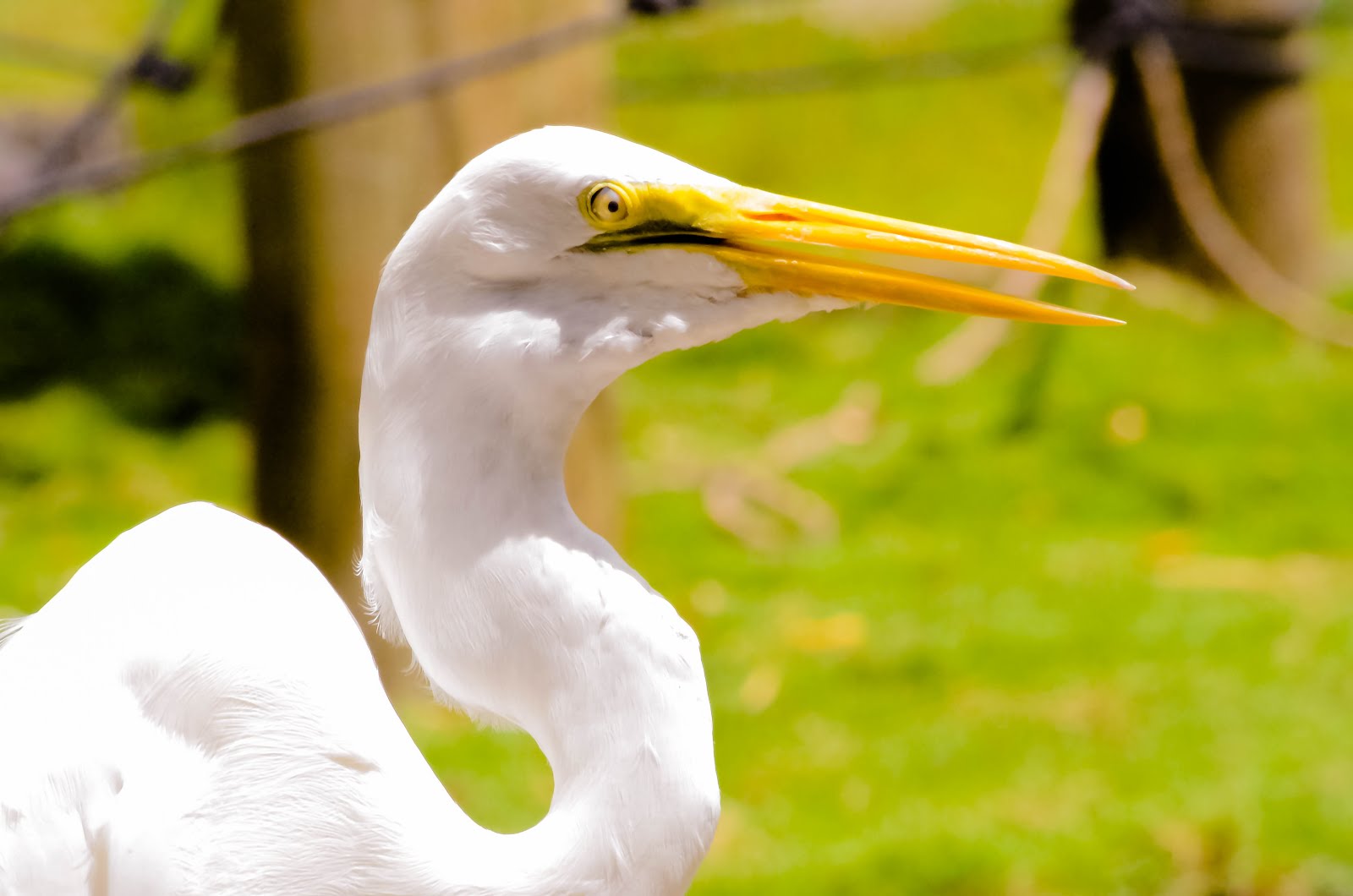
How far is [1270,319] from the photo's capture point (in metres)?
3.36

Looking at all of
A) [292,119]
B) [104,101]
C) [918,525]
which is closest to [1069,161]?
[918,525]

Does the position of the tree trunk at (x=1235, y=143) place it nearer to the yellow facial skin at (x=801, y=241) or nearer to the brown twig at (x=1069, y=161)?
the brown twig at (x=1069, y=161)

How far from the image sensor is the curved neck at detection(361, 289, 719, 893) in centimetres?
85

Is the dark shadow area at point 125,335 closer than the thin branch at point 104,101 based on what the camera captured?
No

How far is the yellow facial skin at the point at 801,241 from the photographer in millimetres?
850

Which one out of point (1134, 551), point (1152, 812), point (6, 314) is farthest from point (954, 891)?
point (6, 314)

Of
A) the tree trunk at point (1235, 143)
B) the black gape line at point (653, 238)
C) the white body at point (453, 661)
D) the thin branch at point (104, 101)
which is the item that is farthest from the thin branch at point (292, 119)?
the tree trunk at point (1235, 143)

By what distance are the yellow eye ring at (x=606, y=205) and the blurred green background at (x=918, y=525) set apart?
45.5 inches

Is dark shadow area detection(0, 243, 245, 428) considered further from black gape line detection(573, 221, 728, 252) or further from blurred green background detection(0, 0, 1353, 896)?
black gape line detection(573, 221, 728, 252)

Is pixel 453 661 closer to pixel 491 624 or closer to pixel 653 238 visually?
pixel 491 624

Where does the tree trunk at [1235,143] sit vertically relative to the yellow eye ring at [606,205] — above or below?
below

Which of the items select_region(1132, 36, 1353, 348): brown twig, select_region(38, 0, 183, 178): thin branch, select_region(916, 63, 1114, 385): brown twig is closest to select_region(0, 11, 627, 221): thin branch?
select_region(38, 0, 183, 178): thin branch

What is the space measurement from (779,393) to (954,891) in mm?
1746

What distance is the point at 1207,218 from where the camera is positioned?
3258 millimetres
